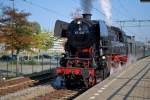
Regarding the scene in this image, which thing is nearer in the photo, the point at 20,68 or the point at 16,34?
the point at 16,34

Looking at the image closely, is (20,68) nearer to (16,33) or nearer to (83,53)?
(16,33)

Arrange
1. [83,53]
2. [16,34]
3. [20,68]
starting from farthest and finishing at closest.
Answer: [20,68], [16,34], [83,53]

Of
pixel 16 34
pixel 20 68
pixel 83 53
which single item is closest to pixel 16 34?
pixel 16 34

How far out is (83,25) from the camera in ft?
64.6

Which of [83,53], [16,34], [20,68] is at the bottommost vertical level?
[20,68]

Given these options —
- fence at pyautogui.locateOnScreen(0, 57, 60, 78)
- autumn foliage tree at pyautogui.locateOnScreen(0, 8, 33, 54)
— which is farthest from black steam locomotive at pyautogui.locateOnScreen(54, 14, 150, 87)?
autumn foliage tree at pyautogui.locateOnScreen(0, 8, 33, 54)

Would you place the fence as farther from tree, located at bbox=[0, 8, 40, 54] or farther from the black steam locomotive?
the black steam locomotive

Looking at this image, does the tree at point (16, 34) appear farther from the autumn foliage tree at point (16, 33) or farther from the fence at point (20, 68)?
the fence at point (20, 68)

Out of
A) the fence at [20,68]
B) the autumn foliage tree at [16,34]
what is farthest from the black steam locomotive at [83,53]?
the autumn foliage tree at [16,34]

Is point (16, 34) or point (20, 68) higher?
point (16, 34)

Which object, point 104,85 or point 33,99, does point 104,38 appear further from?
point 33,99

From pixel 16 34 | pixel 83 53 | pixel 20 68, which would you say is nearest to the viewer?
pixel 83 53

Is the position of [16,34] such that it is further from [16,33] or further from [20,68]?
[20,68]

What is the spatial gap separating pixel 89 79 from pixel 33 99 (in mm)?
4418
